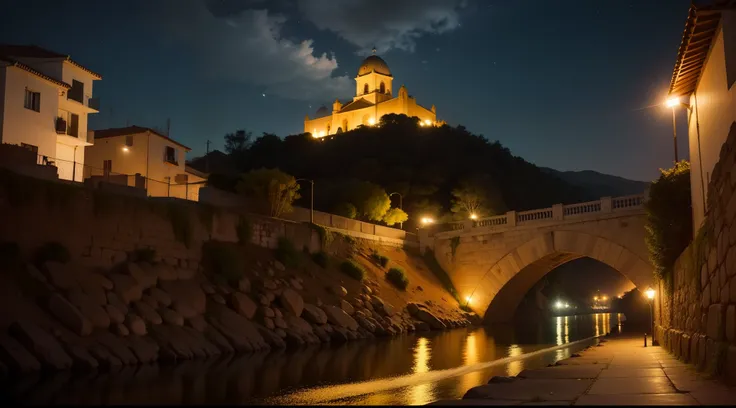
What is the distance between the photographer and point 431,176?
224 ft

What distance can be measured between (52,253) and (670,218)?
17.6m

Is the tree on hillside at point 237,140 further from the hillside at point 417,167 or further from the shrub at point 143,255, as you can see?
the shrub at point 143,255

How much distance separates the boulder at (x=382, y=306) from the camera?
29359 millimetres

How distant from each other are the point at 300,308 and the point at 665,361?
14600 millimetres

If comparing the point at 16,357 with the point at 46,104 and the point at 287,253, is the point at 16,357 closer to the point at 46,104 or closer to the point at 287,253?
the point at 287,253

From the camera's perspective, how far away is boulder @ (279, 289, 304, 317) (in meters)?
24.1

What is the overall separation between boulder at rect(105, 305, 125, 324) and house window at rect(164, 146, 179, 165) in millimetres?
25132

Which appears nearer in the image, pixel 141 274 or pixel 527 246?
pixel 141 274

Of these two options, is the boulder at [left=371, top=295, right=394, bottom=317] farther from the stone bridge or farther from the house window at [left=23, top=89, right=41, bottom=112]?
the house window at [left=23, top=89, right=41, bottom=112]

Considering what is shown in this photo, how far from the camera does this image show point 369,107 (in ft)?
342

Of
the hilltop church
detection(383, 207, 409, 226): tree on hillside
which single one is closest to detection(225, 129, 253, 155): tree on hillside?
the hilltop church

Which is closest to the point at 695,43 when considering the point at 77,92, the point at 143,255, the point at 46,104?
the point at 143,255

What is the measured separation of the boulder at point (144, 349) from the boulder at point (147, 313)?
1.08m

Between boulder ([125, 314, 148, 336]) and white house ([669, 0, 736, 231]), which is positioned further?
boulder ([125, 314, 148, 336])
